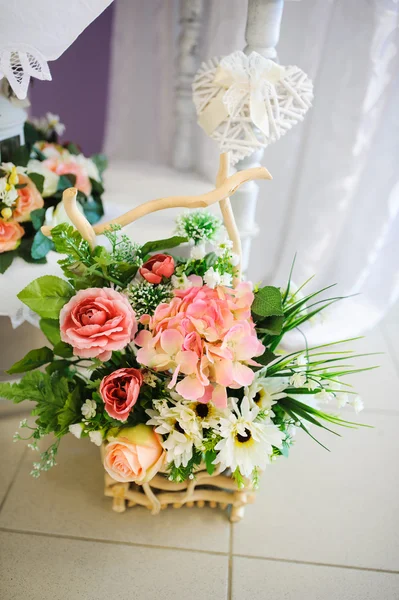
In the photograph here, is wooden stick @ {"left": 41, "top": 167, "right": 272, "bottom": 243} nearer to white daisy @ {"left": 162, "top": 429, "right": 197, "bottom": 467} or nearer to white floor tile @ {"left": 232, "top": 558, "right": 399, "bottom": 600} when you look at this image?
white daisy @ {"left": 162, "top": 429, "right": 197, "bottom": 467}

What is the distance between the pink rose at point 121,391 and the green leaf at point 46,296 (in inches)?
4.8

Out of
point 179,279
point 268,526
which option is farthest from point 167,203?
point 268,526

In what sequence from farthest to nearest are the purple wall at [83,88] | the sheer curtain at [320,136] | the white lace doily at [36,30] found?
the purple wall at [83,88]
the sheer curtain at [320,136]
the white lace doily at [36,30]

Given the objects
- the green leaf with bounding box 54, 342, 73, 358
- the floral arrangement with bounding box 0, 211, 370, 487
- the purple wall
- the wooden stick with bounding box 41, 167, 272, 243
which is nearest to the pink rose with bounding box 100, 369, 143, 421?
the floral arrangement with bounding box 0, 211, 370, 487

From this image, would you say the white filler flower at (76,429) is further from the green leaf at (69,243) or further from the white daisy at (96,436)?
the green leaf at (69,243)

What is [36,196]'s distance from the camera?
0.92m

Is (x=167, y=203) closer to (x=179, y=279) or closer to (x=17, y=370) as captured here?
(x=179, y=279)

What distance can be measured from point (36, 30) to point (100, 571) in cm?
83

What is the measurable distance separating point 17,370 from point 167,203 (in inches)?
13.8

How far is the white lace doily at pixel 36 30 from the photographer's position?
1.98 feet

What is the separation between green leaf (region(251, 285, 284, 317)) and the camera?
2.30 ft

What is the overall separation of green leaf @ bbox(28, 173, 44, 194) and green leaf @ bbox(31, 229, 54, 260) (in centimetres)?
11

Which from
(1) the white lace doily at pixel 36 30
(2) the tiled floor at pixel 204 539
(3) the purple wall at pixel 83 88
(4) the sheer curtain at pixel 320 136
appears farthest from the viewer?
(3) the purple wall at pixel 83 88

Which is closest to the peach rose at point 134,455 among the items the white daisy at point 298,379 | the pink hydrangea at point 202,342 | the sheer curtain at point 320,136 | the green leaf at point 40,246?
the pink hydrangea at point 202,342
